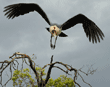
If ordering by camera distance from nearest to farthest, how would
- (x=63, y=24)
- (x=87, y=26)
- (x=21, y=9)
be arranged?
1. (x=63, y=24)
2. (x=87, y=26)
3. (x=21, y=9)

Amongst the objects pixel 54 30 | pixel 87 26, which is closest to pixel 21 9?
pixel 54 30

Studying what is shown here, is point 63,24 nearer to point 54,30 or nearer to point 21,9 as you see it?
point 54,30

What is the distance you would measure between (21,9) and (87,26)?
2.84m

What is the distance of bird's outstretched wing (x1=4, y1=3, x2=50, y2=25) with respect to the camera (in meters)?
5.06

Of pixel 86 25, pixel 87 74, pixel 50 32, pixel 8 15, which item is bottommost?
pixel 87 74

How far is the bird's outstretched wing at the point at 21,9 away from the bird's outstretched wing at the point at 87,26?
2.63 ft

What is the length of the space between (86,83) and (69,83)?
60.0 inches

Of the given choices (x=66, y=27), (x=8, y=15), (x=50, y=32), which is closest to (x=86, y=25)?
(x=66, y=27)

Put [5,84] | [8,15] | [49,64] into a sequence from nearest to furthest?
[5,84] < [49,64] < [8,15]

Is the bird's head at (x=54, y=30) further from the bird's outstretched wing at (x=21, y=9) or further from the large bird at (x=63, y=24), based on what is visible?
the bird's outstretched wing at (x=21, y=9)

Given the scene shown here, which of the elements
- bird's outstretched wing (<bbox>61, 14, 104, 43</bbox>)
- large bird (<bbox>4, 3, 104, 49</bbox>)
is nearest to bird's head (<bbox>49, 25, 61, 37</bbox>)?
large bird (<bbox>4, 3, 104, 49</bbox>)

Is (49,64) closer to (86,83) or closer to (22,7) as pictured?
(86,83)

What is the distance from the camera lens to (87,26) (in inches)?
201

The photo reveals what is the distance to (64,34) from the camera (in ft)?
17.4
